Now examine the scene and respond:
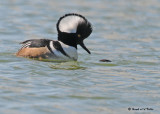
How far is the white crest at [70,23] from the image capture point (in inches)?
497

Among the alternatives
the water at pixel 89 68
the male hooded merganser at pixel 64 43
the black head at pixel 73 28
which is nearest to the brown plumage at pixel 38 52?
the male hooded merganser at pixel 64 43

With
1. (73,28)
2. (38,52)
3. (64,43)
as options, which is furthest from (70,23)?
(38,52)

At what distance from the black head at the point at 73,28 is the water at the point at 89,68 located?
606 mm

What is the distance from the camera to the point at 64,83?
412 inches

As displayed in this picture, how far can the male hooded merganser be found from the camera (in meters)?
12.6

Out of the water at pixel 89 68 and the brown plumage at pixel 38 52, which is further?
the brown plumage at pixel 38 52

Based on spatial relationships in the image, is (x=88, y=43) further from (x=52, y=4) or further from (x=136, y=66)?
(x=52, y=4)

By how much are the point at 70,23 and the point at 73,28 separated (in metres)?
0.18

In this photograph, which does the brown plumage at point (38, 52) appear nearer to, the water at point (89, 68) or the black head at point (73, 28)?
the water at point (89, 68)

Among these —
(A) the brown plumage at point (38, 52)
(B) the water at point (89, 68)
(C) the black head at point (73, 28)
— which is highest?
(C) the black head at point (73, 28)

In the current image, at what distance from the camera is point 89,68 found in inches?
483

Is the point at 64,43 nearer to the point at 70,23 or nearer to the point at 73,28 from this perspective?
the point at 73,28

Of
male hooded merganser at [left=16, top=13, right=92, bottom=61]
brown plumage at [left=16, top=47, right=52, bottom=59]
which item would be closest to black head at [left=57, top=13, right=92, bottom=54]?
male hooded merganser at [left=16, top=13, right=92, bottom=61]

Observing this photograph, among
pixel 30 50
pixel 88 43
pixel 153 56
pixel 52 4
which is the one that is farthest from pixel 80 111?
pixel 52 4
